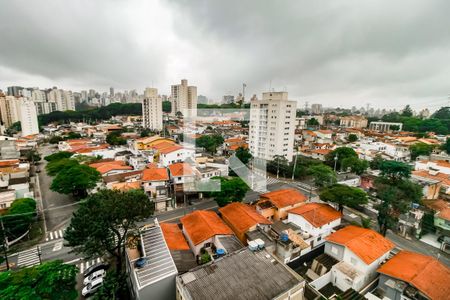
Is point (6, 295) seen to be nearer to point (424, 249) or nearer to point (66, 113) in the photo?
point (424, 249)

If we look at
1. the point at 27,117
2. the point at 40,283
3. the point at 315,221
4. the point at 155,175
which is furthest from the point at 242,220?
the point at 27,117

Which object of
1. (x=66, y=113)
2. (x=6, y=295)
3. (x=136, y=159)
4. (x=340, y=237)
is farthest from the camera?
(x=66, y=113)

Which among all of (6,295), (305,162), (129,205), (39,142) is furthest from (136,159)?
(39,142)

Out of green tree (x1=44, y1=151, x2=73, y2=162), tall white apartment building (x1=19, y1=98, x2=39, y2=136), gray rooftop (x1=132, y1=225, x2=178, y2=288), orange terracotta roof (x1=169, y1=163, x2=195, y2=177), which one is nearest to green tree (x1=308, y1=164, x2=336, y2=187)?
orange terracotta roof (x1=169, y1=163, x2=195, y2=177)

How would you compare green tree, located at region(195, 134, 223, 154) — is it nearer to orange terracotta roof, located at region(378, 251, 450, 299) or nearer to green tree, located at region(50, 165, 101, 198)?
green tree, located at region(50, 165, 101, 198)

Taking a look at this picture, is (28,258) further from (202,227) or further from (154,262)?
(202,227)

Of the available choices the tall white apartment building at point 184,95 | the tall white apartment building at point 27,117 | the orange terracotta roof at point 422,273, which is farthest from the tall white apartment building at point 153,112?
the orange terracotta roof at point 422,273

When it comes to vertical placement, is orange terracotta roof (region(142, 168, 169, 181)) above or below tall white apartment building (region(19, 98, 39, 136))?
below

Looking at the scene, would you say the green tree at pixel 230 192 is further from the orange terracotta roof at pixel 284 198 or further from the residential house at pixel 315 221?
the residential house at pixel 315 221
